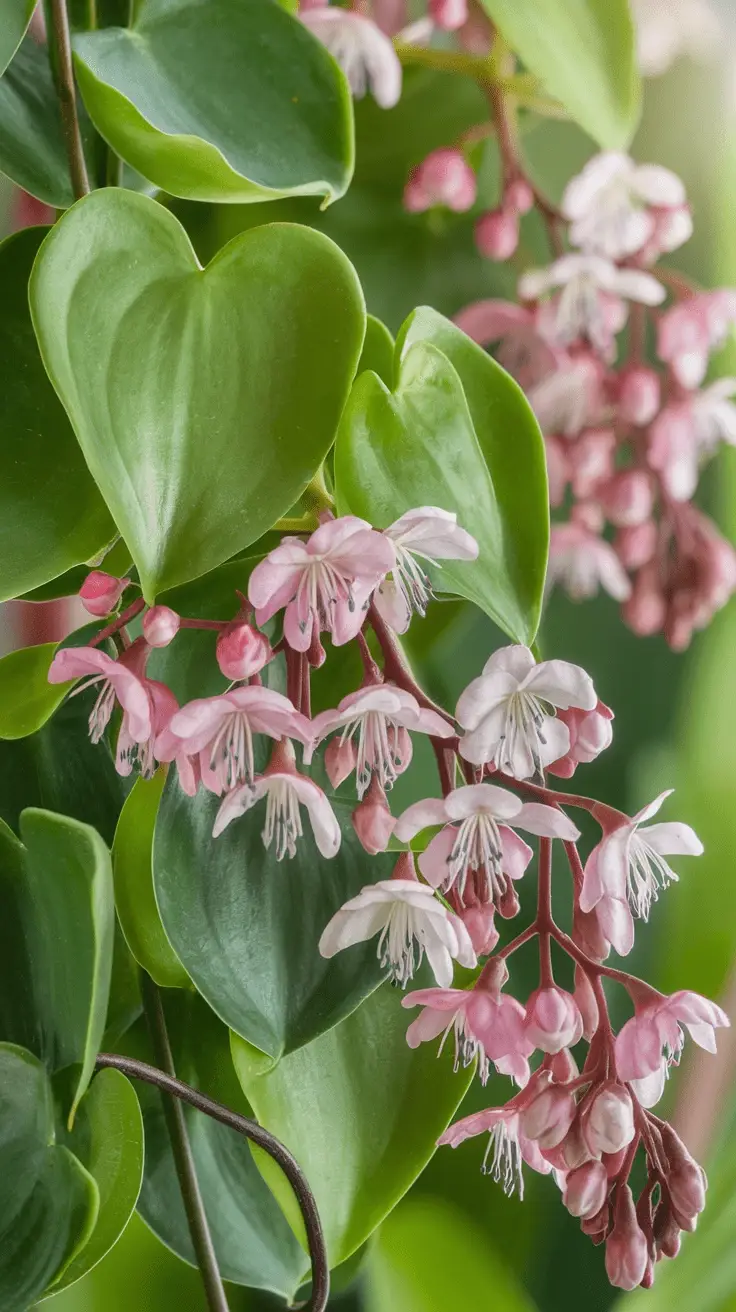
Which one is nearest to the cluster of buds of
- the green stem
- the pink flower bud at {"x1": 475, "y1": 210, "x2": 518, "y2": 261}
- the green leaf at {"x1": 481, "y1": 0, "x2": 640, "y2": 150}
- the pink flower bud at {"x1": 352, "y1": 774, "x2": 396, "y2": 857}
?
the pink flower bud at {"x1": 352, "y1": 774, "x2": 396, "y2": 857}

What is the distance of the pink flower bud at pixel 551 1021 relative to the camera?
455 millimetres

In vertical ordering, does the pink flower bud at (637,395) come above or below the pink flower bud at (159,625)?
below

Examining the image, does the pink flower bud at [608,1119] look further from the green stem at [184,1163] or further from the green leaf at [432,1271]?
the green leaf at [432,1271]

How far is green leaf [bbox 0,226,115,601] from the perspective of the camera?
0.44m

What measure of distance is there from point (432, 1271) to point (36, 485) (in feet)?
2.19

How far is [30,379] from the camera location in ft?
1.51

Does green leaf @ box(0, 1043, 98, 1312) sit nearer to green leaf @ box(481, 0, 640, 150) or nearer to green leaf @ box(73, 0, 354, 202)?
green leaf @ box(73, 0, 354, 202)

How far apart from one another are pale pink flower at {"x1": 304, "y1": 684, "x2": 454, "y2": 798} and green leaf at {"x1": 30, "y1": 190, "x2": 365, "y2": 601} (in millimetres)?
69

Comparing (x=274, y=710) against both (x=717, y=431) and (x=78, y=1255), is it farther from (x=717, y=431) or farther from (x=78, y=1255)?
(x=717, y=431)

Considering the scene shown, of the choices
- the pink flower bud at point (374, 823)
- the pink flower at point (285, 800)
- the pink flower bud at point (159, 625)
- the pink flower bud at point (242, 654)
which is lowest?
the pink flower bud at point (374, 823)

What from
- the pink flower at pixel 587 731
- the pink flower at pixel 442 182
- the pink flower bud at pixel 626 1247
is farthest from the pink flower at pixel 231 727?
the pink flower at pixel 442 182

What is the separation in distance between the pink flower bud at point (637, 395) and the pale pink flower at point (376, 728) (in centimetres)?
42

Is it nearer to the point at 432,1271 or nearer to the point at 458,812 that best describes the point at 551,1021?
the point at 458,812

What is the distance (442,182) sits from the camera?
0.76 meters
